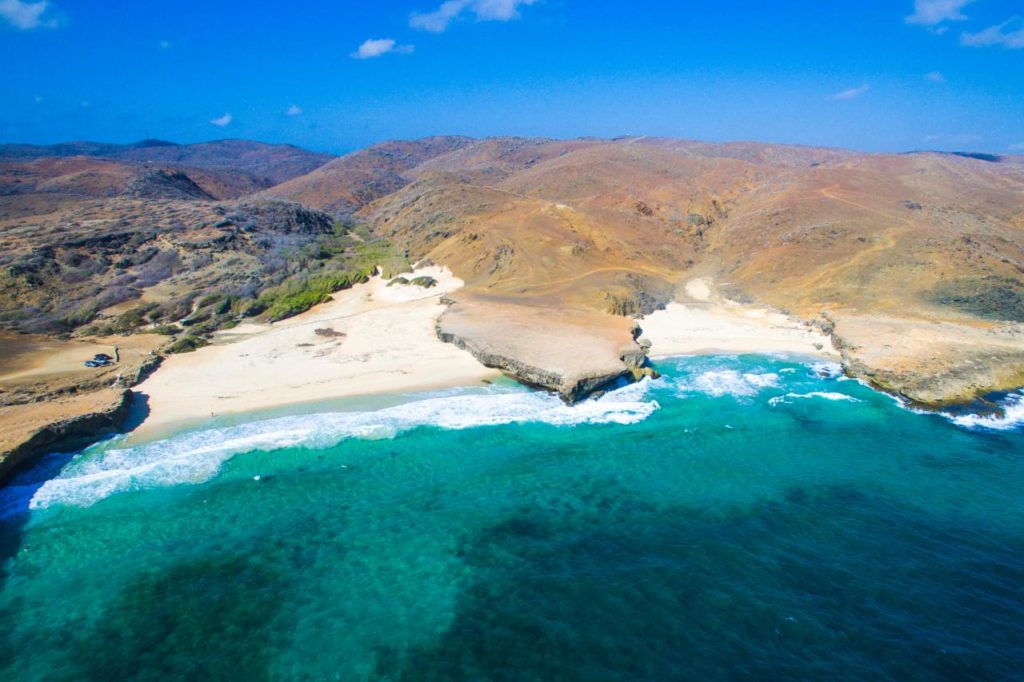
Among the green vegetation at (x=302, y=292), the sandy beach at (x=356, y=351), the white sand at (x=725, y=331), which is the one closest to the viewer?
the sandy beach at (x=356, y=351)

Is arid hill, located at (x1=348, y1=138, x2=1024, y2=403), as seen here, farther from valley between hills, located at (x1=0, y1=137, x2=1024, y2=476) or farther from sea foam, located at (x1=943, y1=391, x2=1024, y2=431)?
sea foam, located at (x1=943, y1=391, x2=1024, y2=431)

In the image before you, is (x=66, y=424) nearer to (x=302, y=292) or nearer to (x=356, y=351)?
(x=356, y=351)

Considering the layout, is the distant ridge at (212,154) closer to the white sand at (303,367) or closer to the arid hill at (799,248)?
the arid hill at (799,248)

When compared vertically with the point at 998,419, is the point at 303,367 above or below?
above

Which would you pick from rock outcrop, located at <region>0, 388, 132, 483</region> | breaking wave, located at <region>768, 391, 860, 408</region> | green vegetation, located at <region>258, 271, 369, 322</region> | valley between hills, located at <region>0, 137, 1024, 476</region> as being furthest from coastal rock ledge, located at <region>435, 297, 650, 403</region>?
rock outcrop, located at <region>0, 388, 132, 483</region>

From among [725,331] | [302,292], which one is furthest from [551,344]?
[302,292]

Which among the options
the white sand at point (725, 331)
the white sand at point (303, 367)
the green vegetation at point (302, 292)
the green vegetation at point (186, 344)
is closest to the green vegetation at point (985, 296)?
the white sand at point (725, 331)
